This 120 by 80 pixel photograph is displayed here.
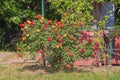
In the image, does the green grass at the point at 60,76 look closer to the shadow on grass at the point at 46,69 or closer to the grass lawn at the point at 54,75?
the grass lawn at the point at 54,75

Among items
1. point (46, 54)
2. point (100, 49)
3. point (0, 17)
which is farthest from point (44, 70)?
point (0, 17)

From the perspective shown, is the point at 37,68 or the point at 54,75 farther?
the point at 37,68

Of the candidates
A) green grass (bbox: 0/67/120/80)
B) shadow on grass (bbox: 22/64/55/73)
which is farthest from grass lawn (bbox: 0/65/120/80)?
shadow on grass (bbox: 22/64/55/73)

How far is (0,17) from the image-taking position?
13945 mm

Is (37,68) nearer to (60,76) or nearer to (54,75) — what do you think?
A: (54,75)

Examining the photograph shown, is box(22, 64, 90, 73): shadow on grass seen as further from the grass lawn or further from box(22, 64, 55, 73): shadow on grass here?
the grass lawn

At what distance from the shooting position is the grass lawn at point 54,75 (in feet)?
29.0

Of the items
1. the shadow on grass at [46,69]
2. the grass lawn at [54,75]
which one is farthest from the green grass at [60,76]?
the shadow on grass at [46,69]

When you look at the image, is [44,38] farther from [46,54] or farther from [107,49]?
[107,49]

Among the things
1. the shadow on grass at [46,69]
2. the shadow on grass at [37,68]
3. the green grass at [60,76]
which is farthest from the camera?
the shadow on grass at [37,68]

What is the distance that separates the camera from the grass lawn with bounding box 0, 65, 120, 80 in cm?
885

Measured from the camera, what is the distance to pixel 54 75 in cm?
916

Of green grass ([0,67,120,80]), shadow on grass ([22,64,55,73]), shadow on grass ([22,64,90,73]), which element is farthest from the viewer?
shadow on grass ([22,64,55,73])

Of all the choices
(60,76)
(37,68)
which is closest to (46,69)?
(37,68)
